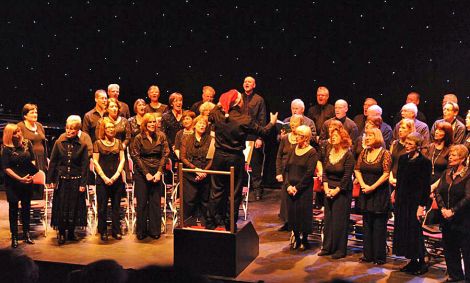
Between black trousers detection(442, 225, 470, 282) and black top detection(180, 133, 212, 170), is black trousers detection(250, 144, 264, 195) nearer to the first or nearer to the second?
black top detection(180, 133, 212, 170)

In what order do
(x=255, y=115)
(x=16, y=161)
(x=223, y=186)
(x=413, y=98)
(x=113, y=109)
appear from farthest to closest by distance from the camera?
(x=255, y=115), (x=413, y=98), (x=113, y=109), (x=16, y=161), (x=223, y=186)

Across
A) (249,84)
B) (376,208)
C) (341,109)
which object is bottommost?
(376,208)

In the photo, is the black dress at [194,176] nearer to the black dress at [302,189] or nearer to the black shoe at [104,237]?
the black shoe at [104,237]

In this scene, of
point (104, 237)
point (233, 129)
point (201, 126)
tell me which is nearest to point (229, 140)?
point (233, 129)

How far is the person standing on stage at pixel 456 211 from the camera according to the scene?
23.4 feet

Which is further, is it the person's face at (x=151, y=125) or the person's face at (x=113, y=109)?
the person's face at (x=113, y=109)

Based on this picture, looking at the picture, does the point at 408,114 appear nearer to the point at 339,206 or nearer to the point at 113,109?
the point at 339,206

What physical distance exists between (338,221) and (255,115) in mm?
3174

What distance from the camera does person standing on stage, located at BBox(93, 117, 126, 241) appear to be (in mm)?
8750

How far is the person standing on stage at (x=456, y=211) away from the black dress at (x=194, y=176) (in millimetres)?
2844

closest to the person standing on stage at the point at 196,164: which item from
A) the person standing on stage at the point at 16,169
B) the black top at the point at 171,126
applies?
the black top at the point at 171,126

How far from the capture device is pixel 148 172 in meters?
8.86

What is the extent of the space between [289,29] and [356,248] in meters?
4.23

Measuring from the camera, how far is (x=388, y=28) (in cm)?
1088
